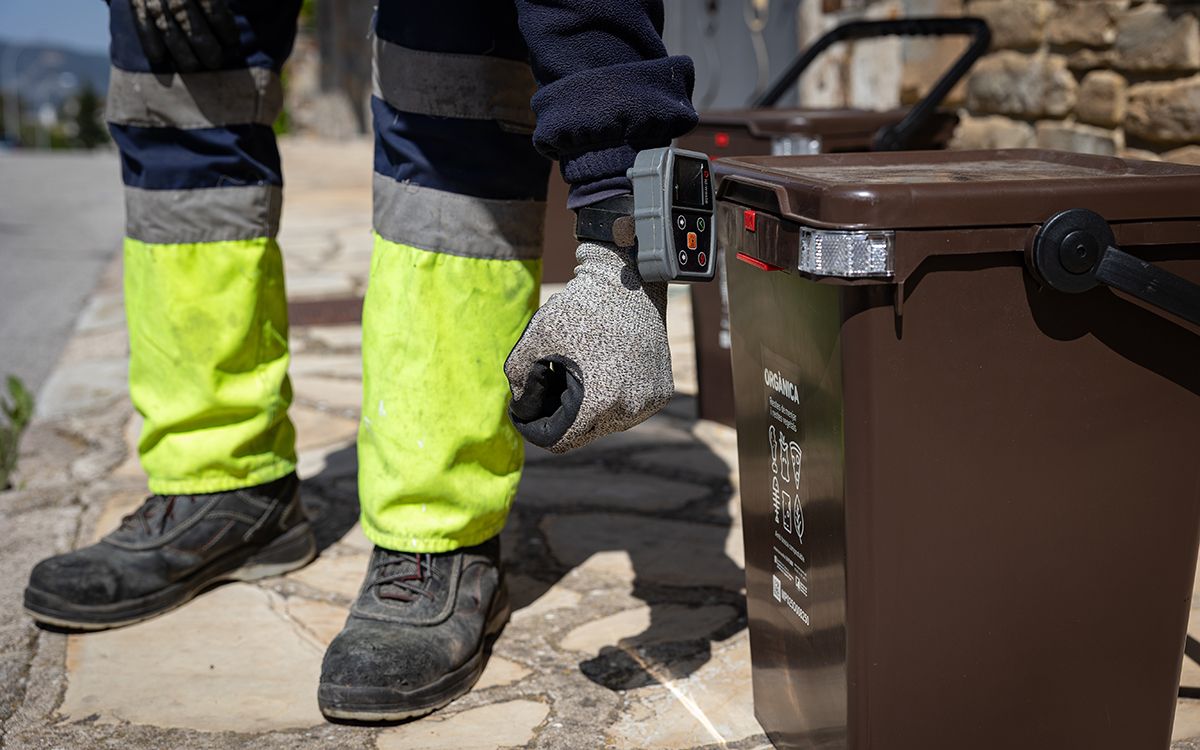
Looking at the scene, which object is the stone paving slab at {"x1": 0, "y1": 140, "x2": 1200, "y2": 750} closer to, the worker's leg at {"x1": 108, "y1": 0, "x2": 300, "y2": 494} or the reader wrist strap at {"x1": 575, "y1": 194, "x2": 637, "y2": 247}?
the worker's leg at {"x1": 108, "y1": 0, "x2": 300, "y2": 494}

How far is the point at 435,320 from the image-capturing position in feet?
5.08

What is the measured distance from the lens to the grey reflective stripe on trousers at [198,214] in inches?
70.9

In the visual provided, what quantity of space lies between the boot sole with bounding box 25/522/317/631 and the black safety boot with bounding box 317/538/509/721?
369 millimetres

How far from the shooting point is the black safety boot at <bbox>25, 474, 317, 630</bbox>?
1.76 metres

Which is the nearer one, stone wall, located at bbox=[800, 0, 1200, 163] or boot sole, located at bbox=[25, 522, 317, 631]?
boot sole, located at bbox=[25, 522, 317, 631]

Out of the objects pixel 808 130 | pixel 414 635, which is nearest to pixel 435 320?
pixel 414 635

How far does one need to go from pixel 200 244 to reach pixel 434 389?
51 cm

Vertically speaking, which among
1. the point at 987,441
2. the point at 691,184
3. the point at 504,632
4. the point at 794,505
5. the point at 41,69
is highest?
the point at 41,69

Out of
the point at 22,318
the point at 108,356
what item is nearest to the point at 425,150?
the point at 108,356

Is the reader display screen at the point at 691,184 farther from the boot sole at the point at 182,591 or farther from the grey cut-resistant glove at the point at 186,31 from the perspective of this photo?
the boot sole at the point at 182,591

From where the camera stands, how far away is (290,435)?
198cm

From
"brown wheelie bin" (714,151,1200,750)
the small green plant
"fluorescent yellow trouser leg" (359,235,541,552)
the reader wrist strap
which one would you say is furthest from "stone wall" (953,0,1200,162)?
the small green plant

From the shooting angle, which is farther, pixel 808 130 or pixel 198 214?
pixel 808 130

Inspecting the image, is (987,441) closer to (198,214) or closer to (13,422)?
(198,214)
